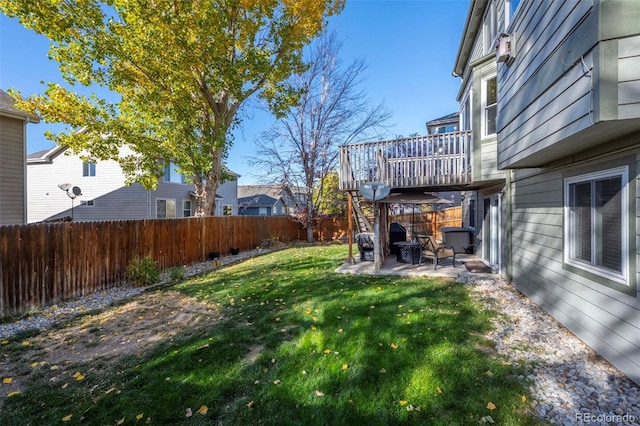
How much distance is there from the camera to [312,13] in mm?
11172

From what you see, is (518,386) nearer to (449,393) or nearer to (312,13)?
(449,393)

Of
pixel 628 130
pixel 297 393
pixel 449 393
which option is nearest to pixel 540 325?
pixel 449 393

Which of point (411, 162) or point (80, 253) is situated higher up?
point (411, 162)

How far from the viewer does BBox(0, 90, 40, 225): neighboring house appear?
9.10 m

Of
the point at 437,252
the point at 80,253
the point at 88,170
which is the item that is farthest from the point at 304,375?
the point at 88,170

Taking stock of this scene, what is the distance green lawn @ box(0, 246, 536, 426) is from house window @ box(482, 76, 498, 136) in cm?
447

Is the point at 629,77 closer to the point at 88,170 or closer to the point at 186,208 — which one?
the point at 186,208

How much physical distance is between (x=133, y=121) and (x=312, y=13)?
7.89 meters

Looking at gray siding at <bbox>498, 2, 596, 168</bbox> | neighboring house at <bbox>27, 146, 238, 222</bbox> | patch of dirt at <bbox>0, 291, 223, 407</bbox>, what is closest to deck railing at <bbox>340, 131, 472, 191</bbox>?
gray siding at <bbox>498, 2, 596, 168</bbox>

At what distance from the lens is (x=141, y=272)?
7516 millimetres

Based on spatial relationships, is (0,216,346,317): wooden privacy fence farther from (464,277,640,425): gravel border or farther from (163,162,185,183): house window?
(163,162,185,183): house window

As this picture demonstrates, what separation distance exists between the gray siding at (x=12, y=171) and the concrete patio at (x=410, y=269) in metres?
10.7

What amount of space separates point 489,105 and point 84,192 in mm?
19695

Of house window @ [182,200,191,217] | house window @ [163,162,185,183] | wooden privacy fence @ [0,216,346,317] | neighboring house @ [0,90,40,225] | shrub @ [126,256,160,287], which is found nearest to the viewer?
wooden privacy fence @ [0,216,346,317]
